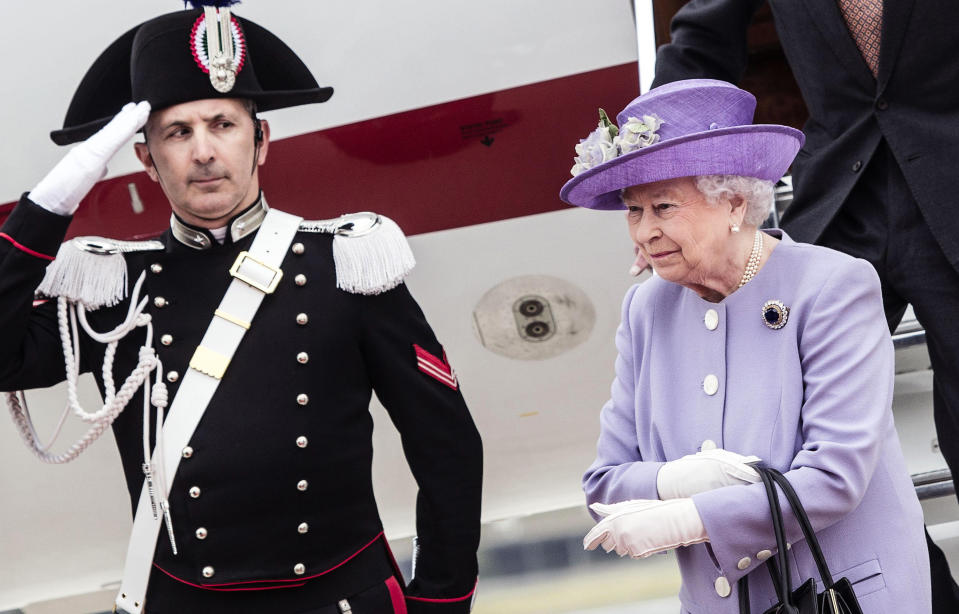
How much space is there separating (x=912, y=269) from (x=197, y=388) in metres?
1.40

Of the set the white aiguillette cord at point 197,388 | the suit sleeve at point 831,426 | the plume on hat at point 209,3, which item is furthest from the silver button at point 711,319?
the plume on hat at point 209,3

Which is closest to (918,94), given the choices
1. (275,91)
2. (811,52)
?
(811,52)

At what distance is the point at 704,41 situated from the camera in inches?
105

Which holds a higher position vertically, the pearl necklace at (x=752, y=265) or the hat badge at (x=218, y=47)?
the hat badge at (x=218, y=47)

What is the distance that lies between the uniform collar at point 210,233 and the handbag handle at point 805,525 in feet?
3.38

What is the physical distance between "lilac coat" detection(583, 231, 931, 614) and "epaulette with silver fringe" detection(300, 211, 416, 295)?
48 centimetres

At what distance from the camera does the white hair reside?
189 cm

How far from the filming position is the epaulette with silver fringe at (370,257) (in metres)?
2.08

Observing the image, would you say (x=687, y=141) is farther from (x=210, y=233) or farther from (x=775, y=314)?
(x=210, y=233)

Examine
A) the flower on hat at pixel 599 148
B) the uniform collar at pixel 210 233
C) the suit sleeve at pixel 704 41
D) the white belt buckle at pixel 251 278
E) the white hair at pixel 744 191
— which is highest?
the suit sleeve at pixel 704 41

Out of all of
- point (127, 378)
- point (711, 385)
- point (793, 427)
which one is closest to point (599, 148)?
point (711, 385)

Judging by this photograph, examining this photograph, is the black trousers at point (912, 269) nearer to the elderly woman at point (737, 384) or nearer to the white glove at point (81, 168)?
the elderly woman at point (737, 384)

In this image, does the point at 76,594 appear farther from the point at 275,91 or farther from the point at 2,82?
the point at 275,91

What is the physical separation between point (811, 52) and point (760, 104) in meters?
1.98
